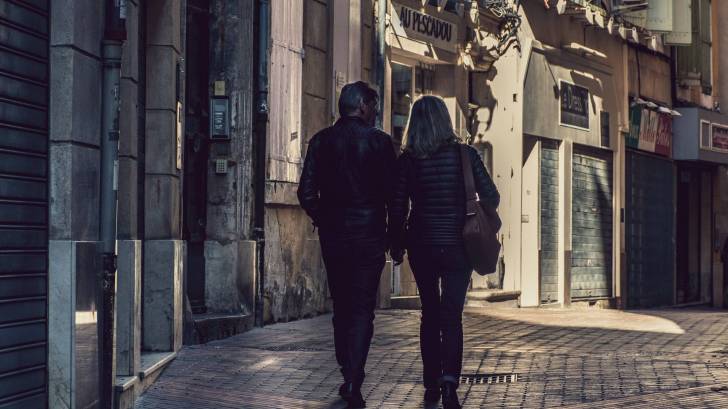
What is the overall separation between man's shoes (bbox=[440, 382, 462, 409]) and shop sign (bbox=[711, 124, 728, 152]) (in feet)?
71.9

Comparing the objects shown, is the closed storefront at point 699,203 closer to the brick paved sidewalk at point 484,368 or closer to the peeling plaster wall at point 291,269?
the brick paved sidewalk at point 484,368

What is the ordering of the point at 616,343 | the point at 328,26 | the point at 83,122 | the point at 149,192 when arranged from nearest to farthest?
the point at 83,122
the point at 149,192
the point at 616,343
the point at 328,26

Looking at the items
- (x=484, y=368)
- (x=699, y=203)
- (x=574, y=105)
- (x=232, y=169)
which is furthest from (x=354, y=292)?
(x=699, y=203)

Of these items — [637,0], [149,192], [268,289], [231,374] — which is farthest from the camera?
[637,0]

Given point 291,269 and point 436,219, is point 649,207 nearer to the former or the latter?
point 291,269

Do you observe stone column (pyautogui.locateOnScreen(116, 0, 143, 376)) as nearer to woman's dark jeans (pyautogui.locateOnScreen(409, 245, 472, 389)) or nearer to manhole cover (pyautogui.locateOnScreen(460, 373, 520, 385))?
woman's dark jeans (pyautogui.locateOnScreen(409, 245, 472, 389))

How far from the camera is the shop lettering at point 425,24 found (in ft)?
59.3

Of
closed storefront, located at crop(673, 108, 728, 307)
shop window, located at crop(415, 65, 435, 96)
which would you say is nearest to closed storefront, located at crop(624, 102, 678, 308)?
closed storefront, located at crop(673, 108, 728, 307)

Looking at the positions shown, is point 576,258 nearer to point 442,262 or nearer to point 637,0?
point 637,0

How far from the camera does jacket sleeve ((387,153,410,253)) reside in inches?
320

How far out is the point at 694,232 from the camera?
29.8m

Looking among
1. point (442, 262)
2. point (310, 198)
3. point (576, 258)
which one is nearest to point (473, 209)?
point (442, 262)

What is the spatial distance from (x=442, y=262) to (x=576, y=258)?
15.4m

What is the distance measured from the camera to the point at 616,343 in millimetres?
12984
